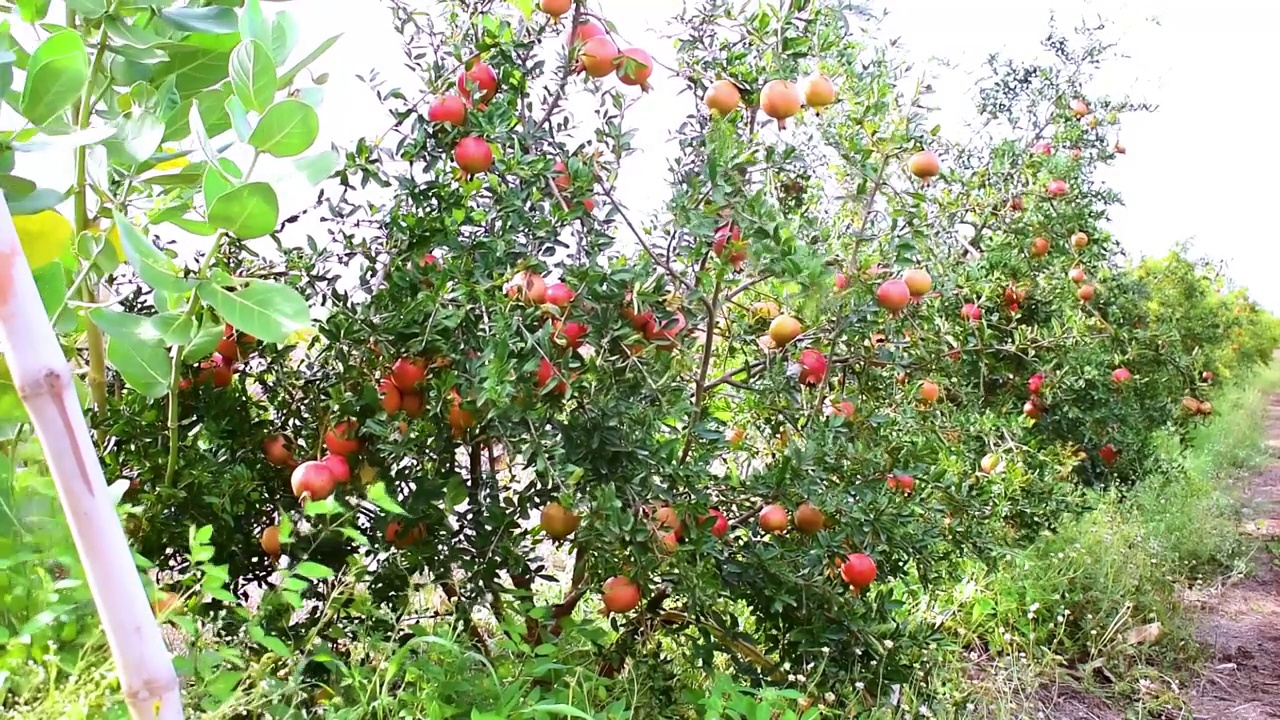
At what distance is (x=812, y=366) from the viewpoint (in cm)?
155

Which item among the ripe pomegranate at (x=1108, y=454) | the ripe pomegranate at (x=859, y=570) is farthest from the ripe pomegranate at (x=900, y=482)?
the ripe pomegranate at (x=1108, y=454)

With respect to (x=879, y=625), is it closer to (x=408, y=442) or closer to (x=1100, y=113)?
(x=408, y=442)

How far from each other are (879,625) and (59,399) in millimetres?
1255

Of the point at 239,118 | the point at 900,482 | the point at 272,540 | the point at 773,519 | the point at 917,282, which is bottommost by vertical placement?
the point at 272,540

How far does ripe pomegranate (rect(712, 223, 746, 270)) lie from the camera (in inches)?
50.7

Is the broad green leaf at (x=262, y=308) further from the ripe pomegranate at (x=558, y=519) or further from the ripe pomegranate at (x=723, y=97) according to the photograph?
the ripe pomegranate at (x=723, y=97)

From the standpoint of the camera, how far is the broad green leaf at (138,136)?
598mm

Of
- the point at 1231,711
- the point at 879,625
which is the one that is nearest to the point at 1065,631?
the point at 1231,711

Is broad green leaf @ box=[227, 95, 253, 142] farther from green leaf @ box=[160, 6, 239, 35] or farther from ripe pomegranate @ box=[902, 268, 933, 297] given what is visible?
ripe pomegranate @ box=[902, 268, 933, 297]

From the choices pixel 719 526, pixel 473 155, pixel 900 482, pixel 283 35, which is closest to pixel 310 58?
pixel 283 35

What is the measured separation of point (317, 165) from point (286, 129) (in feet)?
0.10

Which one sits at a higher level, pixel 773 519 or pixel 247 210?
pixel 247 210

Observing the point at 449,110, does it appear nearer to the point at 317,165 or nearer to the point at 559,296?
the point at 559,296

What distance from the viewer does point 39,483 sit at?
2.09 ft
